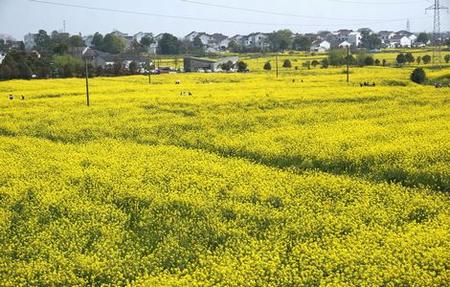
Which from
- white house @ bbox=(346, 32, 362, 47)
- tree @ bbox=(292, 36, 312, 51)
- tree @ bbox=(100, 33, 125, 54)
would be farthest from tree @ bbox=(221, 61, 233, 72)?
white house @ bbox=(346, 32, 362, 47)

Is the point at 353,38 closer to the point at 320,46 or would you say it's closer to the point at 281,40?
the point at 320,46

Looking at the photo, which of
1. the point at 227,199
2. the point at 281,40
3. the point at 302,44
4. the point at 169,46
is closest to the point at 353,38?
the point at 281,40

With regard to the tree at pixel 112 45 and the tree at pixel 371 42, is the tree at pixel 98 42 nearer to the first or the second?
the tree at pixel 112 45

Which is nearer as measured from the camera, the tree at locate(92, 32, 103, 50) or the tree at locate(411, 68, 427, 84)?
the tree at locate(411, 68, 427, 84)

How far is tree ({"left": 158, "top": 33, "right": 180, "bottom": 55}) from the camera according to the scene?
358 ft

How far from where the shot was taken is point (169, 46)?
109 metres

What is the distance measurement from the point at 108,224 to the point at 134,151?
272 inches

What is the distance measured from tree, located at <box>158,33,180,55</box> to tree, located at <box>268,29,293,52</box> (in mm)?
20744

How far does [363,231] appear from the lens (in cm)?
1166

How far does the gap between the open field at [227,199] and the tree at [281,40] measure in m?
91.9

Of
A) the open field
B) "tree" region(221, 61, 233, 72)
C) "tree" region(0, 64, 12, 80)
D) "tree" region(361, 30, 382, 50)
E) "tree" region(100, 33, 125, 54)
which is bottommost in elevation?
the open field

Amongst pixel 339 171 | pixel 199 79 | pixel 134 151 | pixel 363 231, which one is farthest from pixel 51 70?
pixel 363 231

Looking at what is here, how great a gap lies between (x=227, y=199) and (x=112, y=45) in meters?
91.8

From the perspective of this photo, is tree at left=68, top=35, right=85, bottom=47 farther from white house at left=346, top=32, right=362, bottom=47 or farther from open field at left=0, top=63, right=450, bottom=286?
white house at left=346, top=32, right=362, bottom=47
